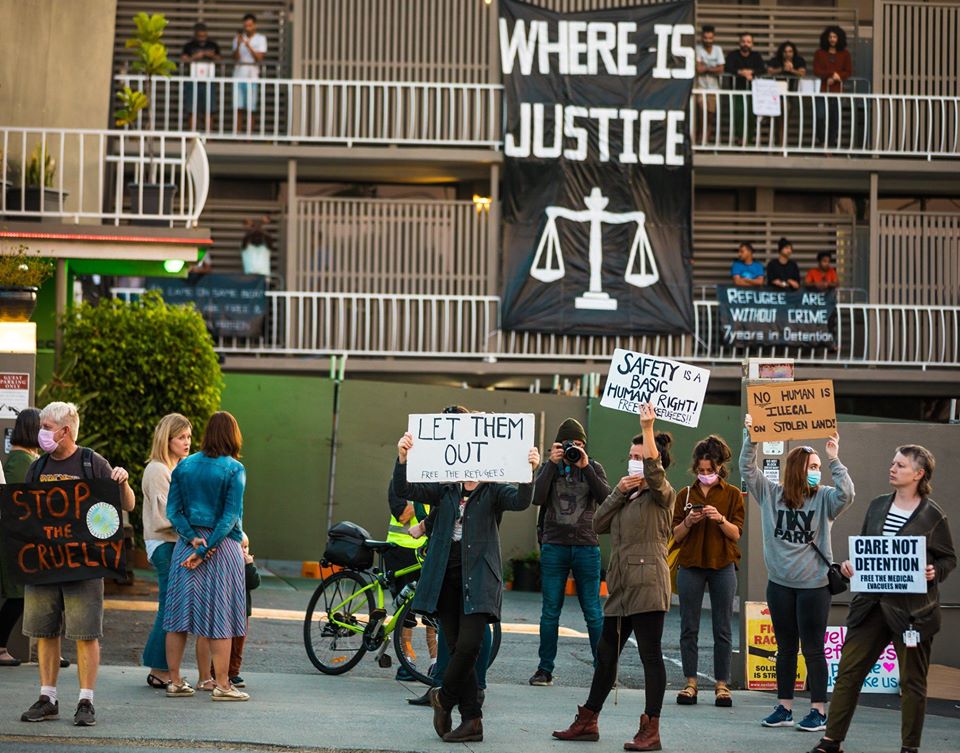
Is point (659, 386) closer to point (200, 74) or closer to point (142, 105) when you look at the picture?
point (142, 105)

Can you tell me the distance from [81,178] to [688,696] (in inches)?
343

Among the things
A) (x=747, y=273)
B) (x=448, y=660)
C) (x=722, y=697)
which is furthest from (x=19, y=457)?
(x=747, y=273)

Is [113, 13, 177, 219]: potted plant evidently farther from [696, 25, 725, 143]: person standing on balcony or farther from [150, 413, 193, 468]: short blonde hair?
[696, 25, 725, 143]: person standing on balcony

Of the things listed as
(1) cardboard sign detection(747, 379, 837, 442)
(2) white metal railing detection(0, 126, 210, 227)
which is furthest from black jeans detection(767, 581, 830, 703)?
(2) white metal railing detection(0, 126, 210, 227)

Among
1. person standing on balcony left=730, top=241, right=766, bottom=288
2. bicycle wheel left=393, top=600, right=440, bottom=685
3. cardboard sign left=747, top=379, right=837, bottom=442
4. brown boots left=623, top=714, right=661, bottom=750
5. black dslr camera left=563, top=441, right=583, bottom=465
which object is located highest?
person standing on balcony left=730, top=241, right=766, bottom=288

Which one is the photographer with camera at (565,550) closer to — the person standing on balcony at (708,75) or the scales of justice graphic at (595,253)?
the scales of justice graphic at (595,253)

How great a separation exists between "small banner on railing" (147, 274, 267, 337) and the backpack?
13226mm

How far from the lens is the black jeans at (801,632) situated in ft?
30.6

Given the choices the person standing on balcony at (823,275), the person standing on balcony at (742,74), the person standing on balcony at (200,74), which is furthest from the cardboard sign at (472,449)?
the person standing on balcony at (742,74)

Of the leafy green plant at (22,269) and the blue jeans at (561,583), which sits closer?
the blue jeans at (561,583)

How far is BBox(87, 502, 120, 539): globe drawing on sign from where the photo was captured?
321 inches

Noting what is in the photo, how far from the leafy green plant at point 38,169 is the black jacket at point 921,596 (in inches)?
416

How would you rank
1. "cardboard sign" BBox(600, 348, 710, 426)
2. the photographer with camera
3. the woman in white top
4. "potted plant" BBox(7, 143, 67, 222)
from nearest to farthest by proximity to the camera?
the woman in white top < "cardboard sign" BBox(600, 348, 710, 426) < the photographer with camera < "potted plant" BBox(7, 143, 67, 222)

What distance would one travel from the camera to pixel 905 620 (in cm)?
805
